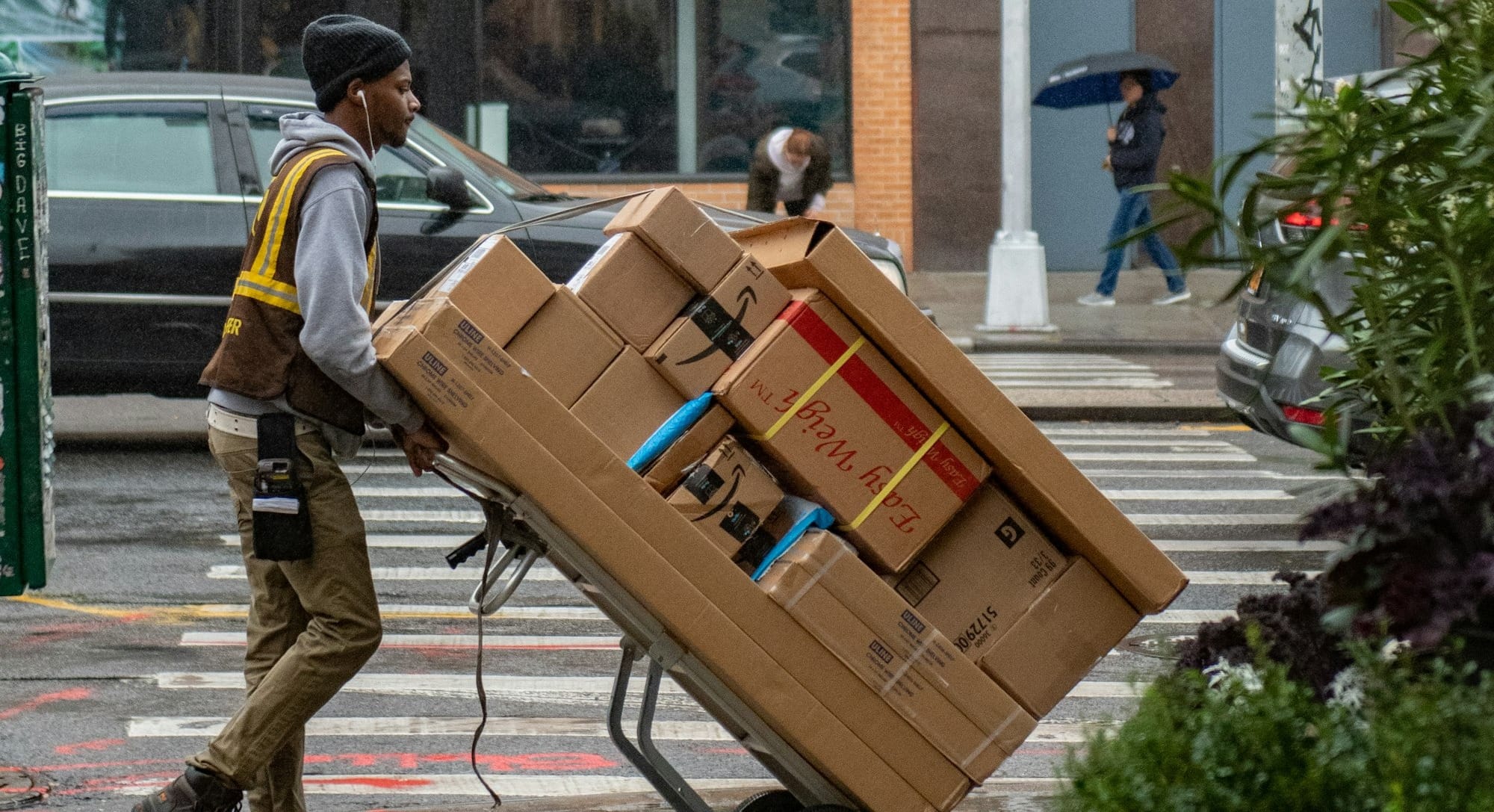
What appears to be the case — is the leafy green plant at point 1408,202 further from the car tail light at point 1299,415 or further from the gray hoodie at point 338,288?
the car tail light at point 1299,415

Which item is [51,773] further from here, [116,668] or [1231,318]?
[1231,318]

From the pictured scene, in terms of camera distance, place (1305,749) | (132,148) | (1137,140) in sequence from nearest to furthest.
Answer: (1305,749)
(132,148)
(1137,140)

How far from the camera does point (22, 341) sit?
4738 millimetres

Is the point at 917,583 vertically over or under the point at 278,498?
under

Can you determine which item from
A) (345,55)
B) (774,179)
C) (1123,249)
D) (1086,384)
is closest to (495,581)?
(345,55)

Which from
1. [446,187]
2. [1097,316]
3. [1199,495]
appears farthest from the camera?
[1097,316]

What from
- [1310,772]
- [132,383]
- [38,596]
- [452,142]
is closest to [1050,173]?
[452,142]

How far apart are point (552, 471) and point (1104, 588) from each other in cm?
121

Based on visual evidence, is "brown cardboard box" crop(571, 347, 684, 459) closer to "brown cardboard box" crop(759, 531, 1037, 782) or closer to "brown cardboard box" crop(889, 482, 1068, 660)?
"brown cardboard box" crop(759, 531, 1037, 782)

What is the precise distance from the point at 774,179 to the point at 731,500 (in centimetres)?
997

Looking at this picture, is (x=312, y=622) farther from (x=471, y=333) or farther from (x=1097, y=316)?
(x=1097, y=316)

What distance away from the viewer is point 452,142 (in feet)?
35.9

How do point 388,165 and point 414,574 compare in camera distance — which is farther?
point 388,165

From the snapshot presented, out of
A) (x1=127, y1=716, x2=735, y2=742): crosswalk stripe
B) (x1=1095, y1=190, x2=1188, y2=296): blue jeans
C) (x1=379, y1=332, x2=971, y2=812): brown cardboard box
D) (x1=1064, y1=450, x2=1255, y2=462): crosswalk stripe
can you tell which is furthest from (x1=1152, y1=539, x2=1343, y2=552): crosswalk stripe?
(x1=1095, y1=190, x2=1188, y2=296): blue jeans
